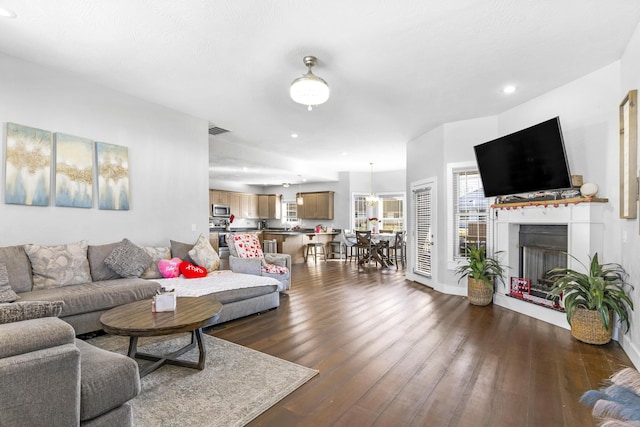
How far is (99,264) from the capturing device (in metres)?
3.61

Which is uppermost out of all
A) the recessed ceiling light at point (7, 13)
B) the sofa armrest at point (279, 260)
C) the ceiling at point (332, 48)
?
the recessed ceiling light at point (7, 13)

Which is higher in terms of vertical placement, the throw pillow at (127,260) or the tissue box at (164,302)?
the throw pillow at (127,260)

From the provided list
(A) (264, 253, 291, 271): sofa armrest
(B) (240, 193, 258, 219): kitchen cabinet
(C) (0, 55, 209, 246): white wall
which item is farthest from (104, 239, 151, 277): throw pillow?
(B) (240, 193, 258, 219): kitchen cabinet

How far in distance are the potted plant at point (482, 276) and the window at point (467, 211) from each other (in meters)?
0.53

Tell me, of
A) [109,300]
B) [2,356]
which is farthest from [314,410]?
[109,300]

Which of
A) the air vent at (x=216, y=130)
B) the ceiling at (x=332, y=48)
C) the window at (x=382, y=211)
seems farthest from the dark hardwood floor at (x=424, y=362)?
the window at (x=382, y=211)

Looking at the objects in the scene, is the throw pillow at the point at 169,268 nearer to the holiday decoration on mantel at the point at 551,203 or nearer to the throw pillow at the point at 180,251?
the throw pillow at the point at 180,251

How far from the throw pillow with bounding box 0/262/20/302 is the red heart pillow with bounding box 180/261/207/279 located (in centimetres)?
160

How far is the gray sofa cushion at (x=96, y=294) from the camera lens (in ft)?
9.30

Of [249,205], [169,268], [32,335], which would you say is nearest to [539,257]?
[169,268]

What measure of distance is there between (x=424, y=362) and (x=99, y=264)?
12.0 ft

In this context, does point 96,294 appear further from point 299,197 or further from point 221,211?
point 299,197

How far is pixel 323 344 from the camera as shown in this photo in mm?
3012

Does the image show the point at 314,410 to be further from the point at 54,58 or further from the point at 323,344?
the point at 54,58
